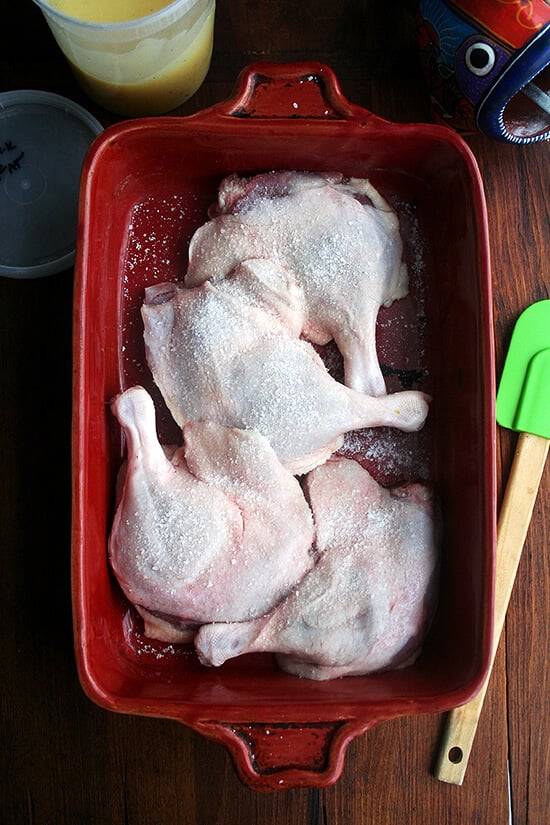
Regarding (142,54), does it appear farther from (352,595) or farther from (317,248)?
(352,595)

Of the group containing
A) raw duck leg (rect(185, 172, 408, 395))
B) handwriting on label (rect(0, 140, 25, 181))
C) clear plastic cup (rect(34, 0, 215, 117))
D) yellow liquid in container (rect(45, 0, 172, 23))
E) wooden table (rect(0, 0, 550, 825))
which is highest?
yellow liquid in container (rect(45, 0, 172, 23))

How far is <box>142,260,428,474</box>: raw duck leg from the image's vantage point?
839mm

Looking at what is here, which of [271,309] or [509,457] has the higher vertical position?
[271,309]

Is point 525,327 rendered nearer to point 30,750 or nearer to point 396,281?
point 396,281

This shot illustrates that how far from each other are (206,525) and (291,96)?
49 cm

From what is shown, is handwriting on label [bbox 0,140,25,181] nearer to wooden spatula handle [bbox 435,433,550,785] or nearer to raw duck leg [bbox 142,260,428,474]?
raw duck leg [bbox 142,260,428,474]

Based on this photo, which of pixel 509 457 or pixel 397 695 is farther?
pixel 509 457

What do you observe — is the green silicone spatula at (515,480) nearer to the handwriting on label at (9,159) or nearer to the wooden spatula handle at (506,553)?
the wooden spatula handle at (506,553)

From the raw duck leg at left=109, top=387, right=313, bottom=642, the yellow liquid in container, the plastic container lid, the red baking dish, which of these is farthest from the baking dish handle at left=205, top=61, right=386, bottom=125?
the raw duck leg at left=109, top=387, right=313, bottom=642

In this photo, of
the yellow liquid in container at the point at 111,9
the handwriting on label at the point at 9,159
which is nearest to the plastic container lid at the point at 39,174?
the handwriting on label at the point at 9,159

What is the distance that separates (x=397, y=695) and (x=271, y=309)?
463 millimetres

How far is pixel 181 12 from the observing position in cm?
76

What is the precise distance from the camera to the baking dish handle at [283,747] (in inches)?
29.5

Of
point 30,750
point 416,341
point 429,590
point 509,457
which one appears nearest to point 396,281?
point 416,341
